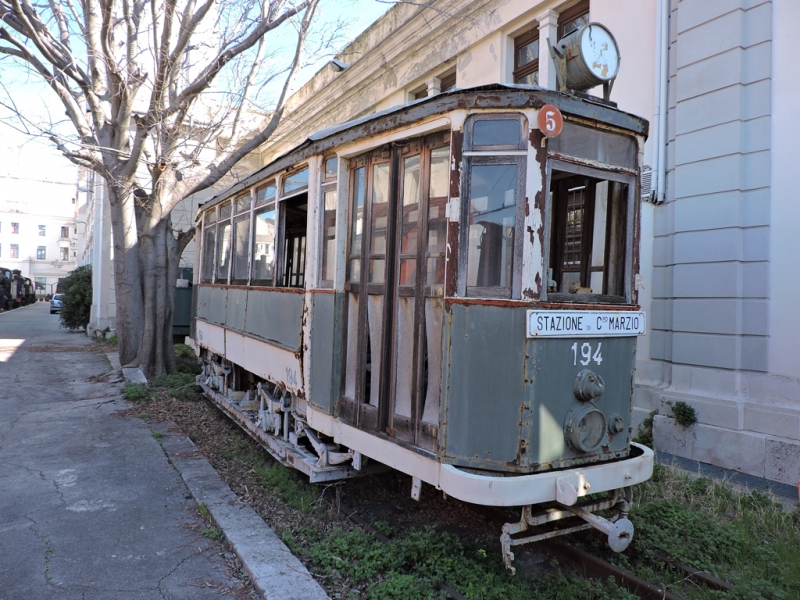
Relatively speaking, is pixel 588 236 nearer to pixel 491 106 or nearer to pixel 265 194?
pixel 491 106

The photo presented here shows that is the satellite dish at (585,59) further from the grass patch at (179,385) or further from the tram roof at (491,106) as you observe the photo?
the grass patch at (179,385)

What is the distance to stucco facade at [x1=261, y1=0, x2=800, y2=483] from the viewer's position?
19.2ft

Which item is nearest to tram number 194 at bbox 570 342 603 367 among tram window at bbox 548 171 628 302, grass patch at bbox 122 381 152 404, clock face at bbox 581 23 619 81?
tram window at bbox 548 171 628 302

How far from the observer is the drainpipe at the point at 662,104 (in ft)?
22.6

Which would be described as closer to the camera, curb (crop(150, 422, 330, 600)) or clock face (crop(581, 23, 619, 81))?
curb (crop(150, 422, 330, 600))

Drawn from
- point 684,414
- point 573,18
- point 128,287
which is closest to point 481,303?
point 684,414

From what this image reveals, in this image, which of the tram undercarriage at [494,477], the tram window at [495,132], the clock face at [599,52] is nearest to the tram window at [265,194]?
the tram undercarriage at [494,477]

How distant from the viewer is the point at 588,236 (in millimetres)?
4223

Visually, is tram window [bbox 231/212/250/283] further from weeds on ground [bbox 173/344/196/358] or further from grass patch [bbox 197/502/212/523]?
weeds on ground [bbox 173/344/196/358]

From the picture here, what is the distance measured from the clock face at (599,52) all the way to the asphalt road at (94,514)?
4.12m

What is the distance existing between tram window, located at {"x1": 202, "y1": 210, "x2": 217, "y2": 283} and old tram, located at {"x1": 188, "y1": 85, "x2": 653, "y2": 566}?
14.4ft

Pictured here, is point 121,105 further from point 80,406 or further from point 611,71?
point 611,71

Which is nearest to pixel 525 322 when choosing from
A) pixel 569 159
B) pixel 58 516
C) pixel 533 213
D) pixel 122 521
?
pixel 533 213

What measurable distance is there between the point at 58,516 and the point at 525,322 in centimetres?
384
